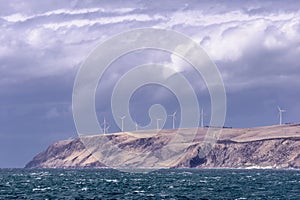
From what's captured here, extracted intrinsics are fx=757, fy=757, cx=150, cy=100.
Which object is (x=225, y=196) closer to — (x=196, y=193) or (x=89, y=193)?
(x=196, y=193)

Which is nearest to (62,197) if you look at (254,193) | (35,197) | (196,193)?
(35,197)

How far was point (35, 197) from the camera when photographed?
127 meters

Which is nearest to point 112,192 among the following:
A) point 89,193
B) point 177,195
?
point 89,193

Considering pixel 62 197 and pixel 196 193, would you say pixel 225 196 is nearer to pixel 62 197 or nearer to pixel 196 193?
pixel 196 193

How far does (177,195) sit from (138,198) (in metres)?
9.88

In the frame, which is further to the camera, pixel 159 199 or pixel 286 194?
pixel 286 194

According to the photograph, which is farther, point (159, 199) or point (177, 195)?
point (177, 195)

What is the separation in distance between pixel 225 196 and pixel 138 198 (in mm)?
15082

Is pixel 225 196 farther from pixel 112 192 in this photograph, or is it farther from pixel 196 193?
pixel 112 192

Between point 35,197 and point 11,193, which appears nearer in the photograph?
point 35,197

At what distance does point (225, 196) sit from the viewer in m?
128

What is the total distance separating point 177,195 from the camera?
131000 mm

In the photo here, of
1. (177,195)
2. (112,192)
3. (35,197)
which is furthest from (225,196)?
(35,197)

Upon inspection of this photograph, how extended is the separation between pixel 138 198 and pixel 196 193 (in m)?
16.0
